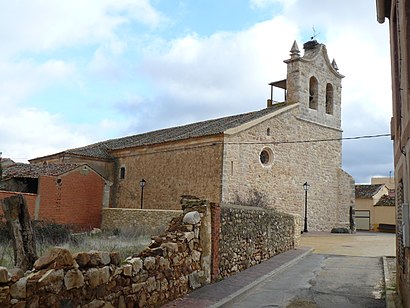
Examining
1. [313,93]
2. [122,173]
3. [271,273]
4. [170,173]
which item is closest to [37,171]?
[170,173]

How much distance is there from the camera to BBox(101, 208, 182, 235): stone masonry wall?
2112 cm

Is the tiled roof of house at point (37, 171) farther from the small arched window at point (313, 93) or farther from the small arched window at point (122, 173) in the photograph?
the small arched window at point (313, 93)

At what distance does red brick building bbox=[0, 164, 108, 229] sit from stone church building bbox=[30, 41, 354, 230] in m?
1.54

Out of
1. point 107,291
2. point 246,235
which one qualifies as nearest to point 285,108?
point 246,235

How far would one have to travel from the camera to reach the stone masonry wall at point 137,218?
2112 centimetres

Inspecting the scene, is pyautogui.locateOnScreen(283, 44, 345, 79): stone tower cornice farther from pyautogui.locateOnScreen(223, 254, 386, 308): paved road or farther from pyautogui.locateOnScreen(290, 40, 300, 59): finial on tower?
pyautogui.locateOnScreen(223, 254, 386, 308): paved road

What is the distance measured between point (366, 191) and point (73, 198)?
28.3 metres

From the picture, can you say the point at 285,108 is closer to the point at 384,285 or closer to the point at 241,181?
the point at 241,181

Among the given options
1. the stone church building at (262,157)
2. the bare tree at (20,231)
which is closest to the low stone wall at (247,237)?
the bare tree at (20,231)

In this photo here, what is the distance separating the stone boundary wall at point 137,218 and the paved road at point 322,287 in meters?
7.90

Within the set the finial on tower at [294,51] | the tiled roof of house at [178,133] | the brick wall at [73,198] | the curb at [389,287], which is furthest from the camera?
the finial on tower at [294,51]

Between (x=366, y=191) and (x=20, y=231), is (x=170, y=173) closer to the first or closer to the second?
(x=20, y=231)

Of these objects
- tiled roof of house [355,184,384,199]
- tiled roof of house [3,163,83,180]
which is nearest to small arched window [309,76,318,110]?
tiled roof of house [355,184,384,199]

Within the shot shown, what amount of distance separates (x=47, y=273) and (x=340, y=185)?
29678 millimetres
